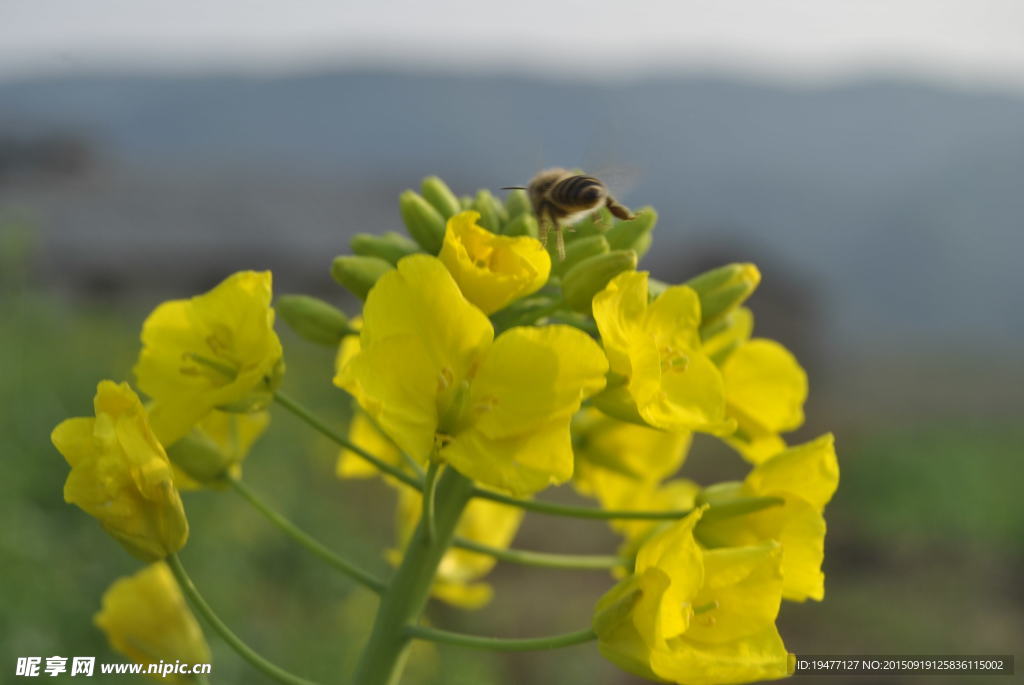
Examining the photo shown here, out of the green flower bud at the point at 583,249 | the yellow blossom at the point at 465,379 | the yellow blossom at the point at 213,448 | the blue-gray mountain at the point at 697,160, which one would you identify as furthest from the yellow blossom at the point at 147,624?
the blue-gray mountain at the point at 697,160

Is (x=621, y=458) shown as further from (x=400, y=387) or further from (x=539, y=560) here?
(x=400, y=387)

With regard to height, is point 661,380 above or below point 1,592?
above

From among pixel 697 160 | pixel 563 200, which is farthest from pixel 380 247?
pixel 697 160

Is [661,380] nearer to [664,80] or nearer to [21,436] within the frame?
[21,436]

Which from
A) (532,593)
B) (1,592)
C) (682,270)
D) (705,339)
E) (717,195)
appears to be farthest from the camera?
(717,195)

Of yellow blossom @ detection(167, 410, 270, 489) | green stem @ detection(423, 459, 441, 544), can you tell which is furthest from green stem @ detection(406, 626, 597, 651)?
yellow blossom @ detection(167, 410, 270, 489)

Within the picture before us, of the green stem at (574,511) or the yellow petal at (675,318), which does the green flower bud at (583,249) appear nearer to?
the yellow petal at (675,318)

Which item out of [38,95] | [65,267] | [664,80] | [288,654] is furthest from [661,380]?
[664,80]
